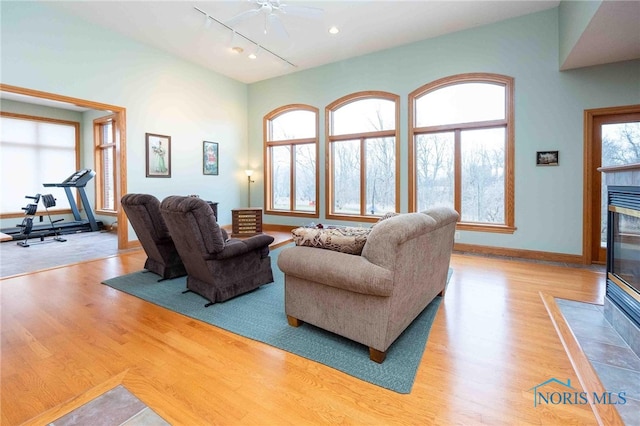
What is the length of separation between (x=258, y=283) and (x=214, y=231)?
874 millimetres

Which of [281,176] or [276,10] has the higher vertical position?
[276,10]

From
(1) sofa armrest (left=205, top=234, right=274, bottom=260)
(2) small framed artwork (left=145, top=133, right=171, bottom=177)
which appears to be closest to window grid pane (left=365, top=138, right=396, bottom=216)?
(1) sofa armrest (left=205, top=234, right=274, bottom=260)

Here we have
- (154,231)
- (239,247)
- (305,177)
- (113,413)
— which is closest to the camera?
(113,413)

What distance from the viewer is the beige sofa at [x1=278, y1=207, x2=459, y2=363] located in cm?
181

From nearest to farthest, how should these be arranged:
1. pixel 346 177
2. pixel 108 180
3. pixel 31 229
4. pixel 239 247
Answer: pixel 239 247
pixel 31 229
pixel 346 177
pixel 108 180

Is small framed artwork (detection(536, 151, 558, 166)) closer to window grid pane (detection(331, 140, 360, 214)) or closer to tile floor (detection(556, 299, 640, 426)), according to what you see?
tile floor (detection(556, 299, 640, 426))

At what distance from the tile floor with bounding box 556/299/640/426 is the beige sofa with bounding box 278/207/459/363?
113cm

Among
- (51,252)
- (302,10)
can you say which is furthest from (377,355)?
(51,252)

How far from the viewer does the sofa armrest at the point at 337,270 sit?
1784mm

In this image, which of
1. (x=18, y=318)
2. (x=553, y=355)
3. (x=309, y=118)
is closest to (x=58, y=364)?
(x=18, y=318)

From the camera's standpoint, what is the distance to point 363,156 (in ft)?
19.9

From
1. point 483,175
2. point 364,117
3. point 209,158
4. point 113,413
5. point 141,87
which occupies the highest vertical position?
point 141,87

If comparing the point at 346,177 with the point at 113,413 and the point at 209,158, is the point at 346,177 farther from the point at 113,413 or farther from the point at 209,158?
the point at 113,413

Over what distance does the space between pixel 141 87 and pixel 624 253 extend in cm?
695
